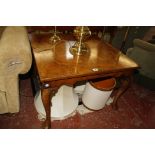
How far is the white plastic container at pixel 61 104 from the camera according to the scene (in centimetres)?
154

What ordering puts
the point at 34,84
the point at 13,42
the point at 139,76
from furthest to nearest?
the point at 139,76
the point at 34,84
the point at 13,42

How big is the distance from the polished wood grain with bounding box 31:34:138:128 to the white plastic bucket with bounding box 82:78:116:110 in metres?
0.16

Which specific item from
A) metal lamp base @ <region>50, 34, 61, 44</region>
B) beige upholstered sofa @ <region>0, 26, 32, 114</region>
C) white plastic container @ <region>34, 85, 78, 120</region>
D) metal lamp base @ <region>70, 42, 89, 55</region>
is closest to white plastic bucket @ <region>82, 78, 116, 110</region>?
white plastic container @ <region>34, 85, 78, 120</region>

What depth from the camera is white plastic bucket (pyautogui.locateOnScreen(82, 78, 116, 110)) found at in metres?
1.45

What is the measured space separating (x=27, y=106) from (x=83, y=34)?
91 cm

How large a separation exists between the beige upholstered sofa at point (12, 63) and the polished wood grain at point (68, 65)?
104mm

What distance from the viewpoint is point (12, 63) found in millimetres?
1132

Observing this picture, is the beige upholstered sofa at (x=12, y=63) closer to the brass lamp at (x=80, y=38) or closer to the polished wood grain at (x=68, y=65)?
the polished wood grain at (x=68, y=65)

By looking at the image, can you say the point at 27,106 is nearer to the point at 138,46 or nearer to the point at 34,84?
the point at 34,84

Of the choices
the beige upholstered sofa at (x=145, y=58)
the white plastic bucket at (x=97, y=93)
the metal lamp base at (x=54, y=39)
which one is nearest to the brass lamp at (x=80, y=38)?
the metal lamp base at (x=54, y=39)

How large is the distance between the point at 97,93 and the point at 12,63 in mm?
761
